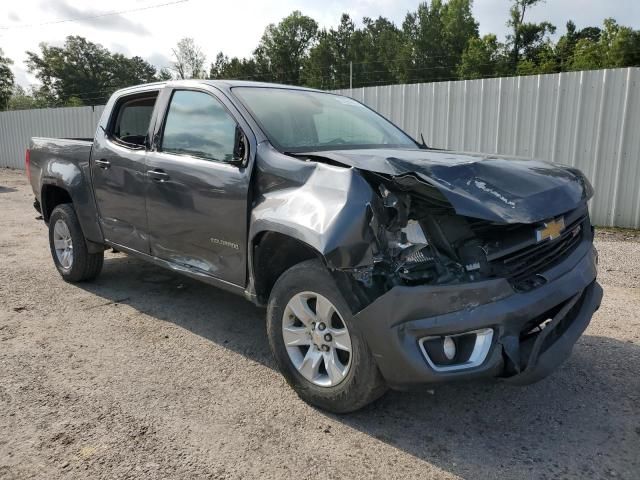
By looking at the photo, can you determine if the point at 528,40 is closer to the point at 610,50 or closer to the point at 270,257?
the point at 610,50

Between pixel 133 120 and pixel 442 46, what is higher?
pixel 442 46


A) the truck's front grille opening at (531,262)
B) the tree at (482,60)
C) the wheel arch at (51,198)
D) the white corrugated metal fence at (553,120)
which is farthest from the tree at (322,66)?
the truck's front grille opening at (531,262)

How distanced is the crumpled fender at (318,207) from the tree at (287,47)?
6537 cm

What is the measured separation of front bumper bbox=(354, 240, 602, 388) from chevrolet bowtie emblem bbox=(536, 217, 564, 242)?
268mm

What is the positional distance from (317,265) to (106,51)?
81280 millimetres

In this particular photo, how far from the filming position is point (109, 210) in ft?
14.7

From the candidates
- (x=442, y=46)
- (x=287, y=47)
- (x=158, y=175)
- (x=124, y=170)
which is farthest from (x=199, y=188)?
(x=287, y=47)

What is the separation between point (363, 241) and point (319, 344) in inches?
28.4

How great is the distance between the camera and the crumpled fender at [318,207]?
7.98 feet

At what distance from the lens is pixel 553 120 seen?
7.95 meters

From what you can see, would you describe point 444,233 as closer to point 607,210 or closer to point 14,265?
point 14,265

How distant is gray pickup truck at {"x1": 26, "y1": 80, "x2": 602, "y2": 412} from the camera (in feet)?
7.78

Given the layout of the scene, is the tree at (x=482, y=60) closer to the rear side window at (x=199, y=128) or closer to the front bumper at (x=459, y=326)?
the rear side window at (x=199, y=128)

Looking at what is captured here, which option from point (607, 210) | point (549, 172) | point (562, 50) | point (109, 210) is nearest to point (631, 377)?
point (549, 172)
